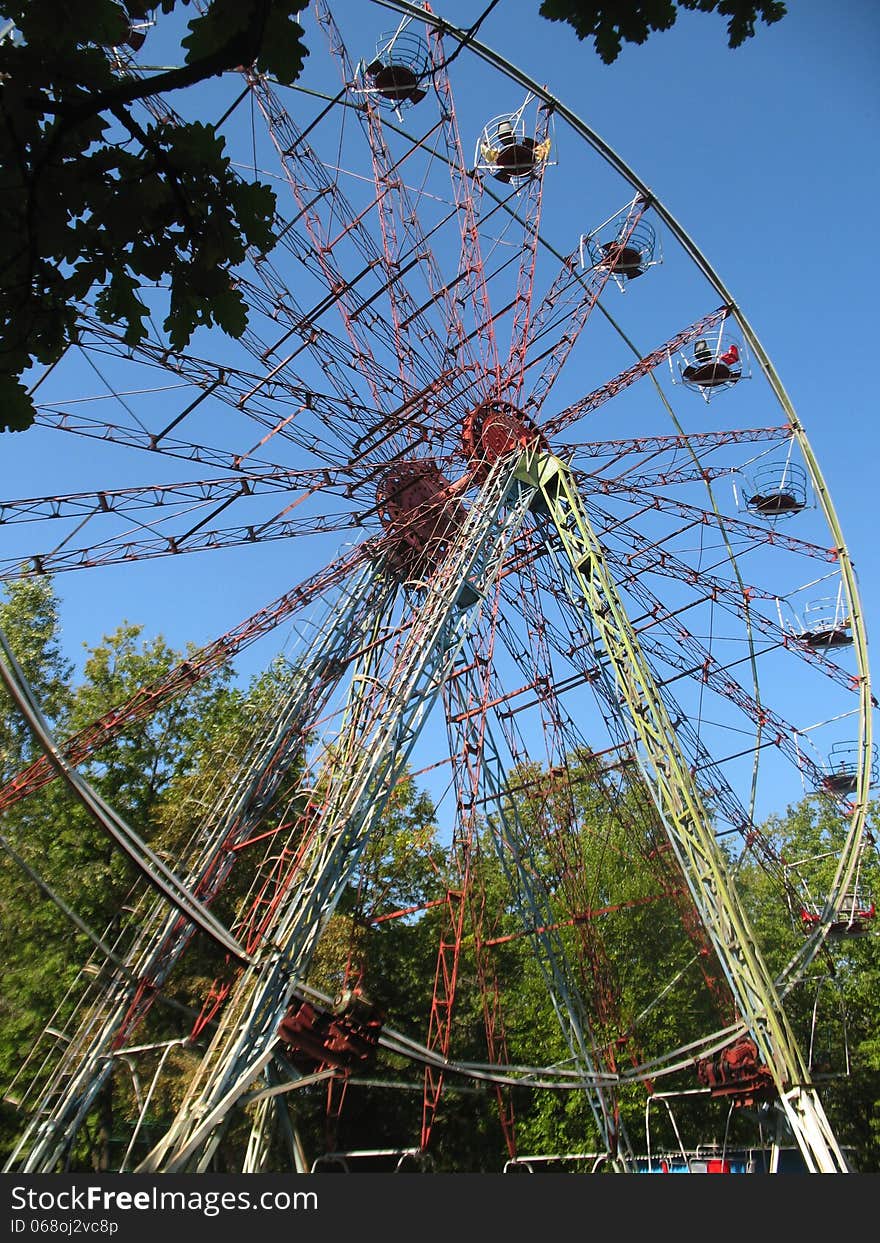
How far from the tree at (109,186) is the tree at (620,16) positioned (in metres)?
1.08

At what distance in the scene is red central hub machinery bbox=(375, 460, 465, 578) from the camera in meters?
14.0

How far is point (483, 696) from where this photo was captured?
13.6 metres

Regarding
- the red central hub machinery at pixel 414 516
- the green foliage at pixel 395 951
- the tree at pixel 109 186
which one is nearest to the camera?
the tree at pixel 109 186

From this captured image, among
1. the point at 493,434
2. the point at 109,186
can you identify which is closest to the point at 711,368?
the point at 493,434

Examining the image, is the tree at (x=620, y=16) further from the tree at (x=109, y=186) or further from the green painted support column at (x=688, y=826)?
the green painted support column at (x=688, y=826)

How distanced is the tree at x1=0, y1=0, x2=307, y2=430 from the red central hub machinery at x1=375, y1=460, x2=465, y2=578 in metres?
9.88

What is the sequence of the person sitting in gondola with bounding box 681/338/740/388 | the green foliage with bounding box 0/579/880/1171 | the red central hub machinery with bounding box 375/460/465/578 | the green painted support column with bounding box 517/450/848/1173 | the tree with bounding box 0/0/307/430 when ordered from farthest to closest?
the green foliage with bounding box 0/579/880/1171 < the person sitting in gondola with bounding box 681/338/740/388 < the red central hub machinery with bounding box 375/460/465/578 < the green painted support column with bounding box 517/450/848/1173 < the tree with bounding box 0/0/307/430

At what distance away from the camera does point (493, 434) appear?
1416 centimetres

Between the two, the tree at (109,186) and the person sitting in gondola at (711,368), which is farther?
the person sitting in gondola at (711,368)

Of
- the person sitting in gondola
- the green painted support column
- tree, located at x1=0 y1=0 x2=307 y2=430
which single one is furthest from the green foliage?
tree, located at x1=0 y1=0 x2=307 y2=430

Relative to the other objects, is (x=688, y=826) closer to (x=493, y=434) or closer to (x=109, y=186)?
(x=493, y=434)

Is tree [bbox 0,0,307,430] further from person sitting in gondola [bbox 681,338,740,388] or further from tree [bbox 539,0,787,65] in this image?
person sitting in gondola [bbox 681,338,740,388]

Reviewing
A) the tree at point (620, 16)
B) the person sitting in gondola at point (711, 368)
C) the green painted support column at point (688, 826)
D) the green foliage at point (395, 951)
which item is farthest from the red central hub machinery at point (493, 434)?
the tree at point (620, 16)

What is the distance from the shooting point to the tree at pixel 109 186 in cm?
319
